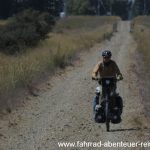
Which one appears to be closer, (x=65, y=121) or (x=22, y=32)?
(x=65, y=121)

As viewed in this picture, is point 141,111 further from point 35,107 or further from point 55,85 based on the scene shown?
point 55,85

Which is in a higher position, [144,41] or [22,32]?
[22,32]

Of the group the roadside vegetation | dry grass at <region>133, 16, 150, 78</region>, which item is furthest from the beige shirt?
dry grass at <region>133, 16, 150, 78</region>

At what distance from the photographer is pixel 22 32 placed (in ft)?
107

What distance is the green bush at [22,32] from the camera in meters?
30.1

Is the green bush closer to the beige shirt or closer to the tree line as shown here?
the beige shirt

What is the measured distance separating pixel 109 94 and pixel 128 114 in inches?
72.2

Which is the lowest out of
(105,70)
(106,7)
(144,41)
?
(106,7)

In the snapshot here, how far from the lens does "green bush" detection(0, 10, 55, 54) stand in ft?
98.8

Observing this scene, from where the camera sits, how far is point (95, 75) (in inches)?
480

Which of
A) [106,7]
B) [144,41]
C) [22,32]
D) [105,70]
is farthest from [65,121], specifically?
[106,7]

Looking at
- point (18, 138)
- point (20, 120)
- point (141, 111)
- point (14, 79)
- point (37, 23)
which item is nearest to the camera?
point (18, 138)

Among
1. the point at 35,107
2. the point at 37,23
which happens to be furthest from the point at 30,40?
the point at 35,107

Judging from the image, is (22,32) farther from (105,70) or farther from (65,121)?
(105,70)
